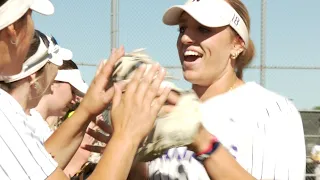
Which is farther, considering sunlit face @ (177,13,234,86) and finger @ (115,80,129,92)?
sunlit face @ (177,13,234,86)

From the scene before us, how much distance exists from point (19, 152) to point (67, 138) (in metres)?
0.83

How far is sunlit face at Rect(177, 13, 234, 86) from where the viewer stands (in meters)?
2.52

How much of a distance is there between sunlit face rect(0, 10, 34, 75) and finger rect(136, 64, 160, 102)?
39 cm

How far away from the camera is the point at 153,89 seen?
176 centimetres

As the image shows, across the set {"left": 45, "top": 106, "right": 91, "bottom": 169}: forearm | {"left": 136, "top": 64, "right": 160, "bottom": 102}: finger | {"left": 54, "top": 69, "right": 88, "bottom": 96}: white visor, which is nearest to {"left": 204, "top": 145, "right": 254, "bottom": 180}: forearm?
{"left": 136, "top": 64, "right": 160, "bottom": 102}: finger

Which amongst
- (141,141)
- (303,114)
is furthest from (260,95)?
(303,114)

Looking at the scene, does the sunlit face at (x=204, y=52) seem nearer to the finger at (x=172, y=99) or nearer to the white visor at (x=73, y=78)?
the finger at (x=172, y=99)

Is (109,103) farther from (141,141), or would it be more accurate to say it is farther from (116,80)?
(141,141)

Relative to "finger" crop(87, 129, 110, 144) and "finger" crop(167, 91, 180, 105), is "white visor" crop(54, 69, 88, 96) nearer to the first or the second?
"finger" crop(87, 129, 110, 144)

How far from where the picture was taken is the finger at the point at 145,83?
1.74 m

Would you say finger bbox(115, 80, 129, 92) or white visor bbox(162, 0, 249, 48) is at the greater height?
white visor bbox(162, 0, 249, 48)

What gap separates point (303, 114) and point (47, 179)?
7105 millimetres

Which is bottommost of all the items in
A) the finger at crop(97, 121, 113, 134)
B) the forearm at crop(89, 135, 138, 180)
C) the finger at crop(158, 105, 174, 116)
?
the finger at crop(97, 121, 113, 134)

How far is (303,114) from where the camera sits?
8.31 m
